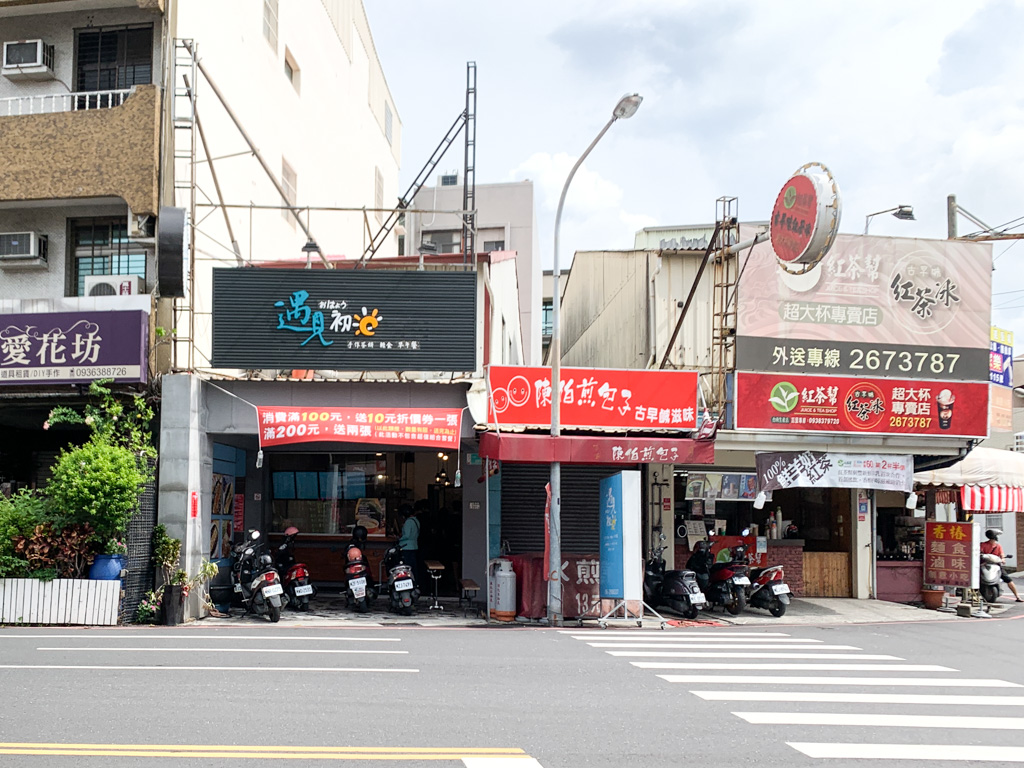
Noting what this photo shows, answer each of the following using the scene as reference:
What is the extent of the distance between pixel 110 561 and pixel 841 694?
11.2 meters

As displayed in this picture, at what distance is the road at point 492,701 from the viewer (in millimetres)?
6938

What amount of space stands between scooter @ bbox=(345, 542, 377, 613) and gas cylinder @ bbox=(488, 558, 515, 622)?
96.3 inches

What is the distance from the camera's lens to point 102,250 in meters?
18.2

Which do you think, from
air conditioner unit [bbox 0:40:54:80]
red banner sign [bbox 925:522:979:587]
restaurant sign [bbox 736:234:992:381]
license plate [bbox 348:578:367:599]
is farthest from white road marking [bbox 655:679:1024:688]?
air conditioner unit [bbox 0:40:54:80]

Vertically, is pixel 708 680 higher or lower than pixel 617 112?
lower

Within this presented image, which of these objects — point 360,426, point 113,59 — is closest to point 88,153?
point 113,59

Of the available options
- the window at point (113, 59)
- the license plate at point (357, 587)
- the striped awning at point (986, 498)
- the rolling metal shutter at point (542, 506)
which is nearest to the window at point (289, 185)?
the window at point (113, 59)

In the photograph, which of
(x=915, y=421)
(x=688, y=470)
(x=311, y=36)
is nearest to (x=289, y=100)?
(x=311, y=36)

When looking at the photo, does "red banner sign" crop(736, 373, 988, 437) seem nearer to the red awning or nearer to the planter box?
the red awning

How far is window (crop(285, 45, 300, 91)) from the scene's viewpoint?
2512 centimetres

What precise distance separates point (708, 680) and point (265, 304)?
1057cm

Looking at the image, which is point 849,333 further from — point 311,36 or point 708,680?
point 311,36

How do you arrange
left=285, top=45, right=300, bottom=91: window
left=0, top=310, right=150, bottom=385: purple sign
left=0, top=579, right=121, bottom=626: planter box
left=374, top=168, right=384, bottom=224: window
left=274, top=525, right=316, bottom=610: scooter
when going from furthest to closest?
1. left=374, top=168, right=384, bottom=224: window
2. left=285, top=45, right=300, bottom=91: window
3. left=274, top=525, right=316, bottom=610: scooter
4. left=0, top=310, right=150, bottom=385: purple sign
5. left=0, top=579, right=121, bottom=626: planter box

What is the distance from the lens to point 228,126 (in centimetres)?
1989
